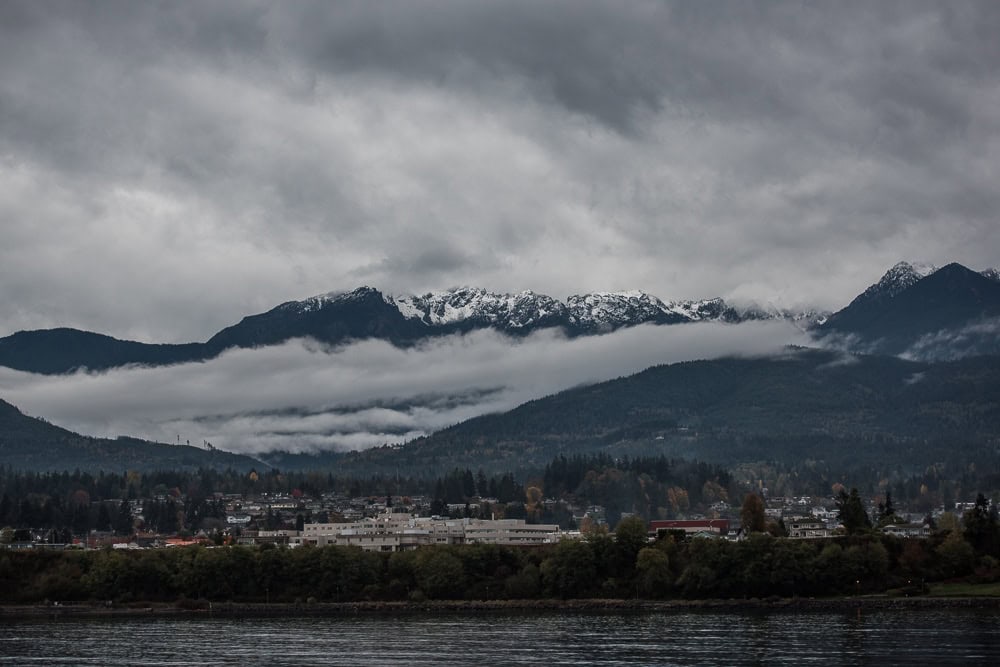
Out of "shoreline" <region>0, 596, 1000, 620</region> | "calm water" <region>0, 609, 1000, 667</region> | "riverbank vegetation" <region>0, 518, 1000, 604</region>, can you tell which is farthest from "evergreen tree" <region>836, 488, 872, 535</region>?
"calm water" <region>0, 609, 1000, 667</region>

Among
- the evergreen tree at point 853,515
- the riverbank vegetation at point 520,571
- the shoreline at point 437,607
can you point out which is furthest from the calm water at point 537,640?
the evergreen tree at point 853,515

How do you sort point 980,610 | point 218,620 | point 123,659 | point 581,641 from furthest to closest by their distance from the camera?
1. point 218,620
2. point 980,610
3. point 581,641
4. point 123,659

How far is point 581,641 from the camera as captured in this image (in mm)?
110438

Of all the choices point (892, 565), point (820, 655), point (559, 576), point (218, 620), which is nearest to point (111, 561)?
point (218, 620)

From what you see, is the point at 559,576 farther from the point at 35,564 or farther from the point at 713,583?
the point at 35,564

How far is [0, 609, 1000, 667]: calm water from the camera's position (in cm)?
9619

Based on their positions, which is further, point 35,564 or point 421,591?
point 35,564

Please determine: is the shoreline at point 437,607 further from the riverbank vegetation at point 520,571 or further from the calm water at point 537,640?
the calm water at point 537,640

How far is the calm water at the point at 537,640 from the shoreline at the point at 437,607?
6.66 meters

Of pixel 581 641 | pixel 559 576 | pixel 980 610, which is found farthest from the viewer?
pixel 559 576

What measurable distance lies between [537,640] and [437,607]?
4729 centimetres

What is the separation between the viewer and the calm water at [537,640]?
96.2 metres

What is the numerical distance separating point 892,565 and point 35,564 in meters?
106

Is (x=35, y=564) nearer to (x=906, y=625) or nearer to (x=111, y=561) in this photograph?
(x=111, y=561)
